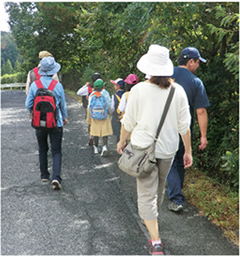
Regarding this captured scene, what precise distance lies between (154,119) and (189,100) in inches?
48.4

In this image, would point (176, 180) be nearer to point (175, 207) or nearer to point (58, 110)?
point (175, 207)

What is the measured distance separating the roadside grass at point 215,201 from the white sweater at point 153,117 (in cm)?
143

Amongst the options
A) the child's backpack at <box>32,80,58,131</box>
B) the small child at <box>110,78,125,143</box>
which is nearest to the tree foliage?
the small child at <box>110,78,125,143</box>

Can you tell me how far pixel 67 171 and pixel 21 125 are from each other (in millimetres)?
4915

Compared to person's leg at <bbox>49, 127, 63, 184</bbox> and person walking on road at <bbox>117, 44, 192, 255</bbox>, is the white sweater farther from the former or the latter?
person's leg at <bbox>49, 127, 63, 184</bbox>

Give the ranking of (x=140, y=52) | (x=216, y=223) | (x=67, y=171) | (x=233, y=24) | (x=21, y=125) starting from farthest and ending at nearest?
(x=21, y=125), (x=140, y=52), (x=67, y=171), (x=233, y=24), (x=216, y=223)

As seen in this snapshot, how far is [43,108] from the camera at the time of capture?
4.79 metres

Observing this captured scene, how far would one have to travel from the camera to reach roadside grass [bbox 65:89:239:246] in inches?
159

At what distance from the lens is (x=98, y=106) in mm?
6750

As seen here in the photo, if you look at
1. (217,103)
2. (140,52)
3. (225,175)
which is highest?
(140,52)

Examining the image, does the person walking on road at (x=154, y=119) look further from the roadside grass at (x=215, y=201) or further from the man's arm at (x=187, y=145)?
the roadside grass at (x=215, y=201)

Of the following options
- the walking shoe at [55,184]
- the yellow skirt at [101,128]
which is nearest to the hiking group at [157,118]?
the walking shoe at [55,184]

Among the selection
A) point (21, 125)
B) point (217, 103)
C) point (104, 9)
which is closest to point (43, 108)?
point (104, 9)

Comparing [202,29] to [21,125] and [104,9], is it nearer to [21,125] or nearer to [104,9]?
[104,9]
